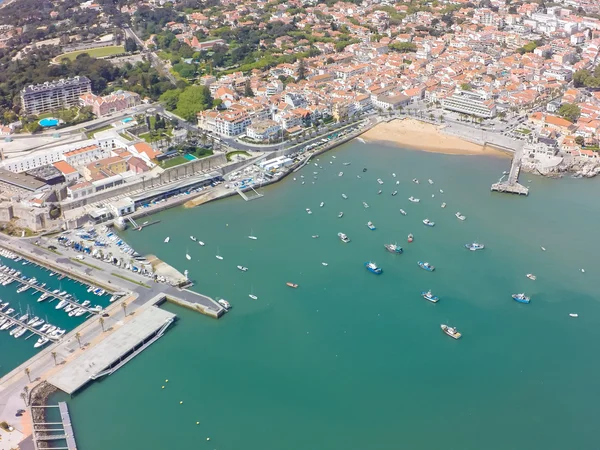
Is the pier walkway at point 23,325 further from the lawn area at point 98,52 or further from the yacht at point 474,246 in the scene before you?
the lawn area at point 98,52

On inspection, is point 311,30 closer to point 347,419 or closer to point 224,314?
point 224,314


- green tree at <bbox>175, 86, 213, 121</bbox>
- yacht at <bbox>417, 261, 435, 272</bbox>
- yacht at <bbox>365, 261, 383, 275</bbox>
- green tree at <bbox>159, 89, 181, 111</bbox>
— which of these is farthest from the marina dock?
green tree at <bbox>159, 89, 181, 111</bbox>

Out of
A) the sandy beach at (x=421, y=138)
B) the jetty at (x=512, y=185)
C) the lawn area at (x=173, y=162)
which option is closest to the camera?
the jetty at (x=512, y=185)

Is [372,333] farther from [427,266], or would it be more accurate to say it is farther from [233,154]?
[233,154]

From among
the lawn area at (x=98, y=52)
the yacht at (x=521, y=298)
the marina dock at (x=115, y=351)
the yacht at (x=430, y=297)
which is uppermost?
the lawn area at (x=98, y=52)

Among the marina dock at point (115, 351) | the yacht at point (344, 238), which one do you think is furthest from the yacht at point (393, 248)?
the marina dock at point (115, 351)

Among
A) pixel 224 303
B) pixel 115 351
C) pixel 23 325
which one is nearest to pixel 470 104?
pixel 224 303
